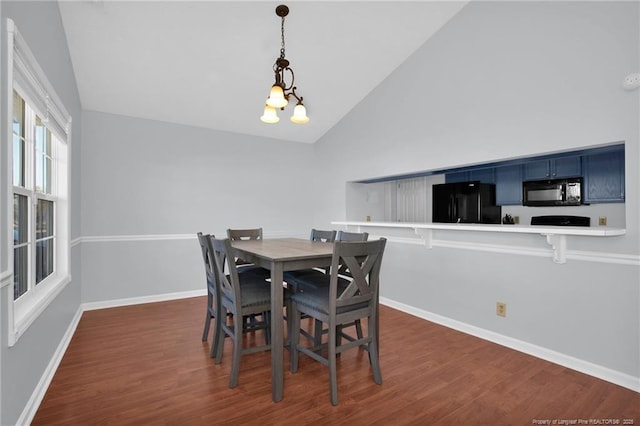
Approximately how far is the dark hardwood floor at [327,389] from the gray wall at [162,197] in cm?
120

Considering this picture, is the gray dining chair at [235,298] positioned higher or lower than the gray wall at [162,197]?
lower

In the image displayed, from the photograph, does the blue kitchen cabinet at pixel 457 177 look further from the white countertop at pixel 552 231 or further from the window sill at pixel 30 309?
the window sill at pixel 30 309

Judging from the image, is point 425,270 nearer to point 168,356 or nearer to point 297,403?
point 297,403

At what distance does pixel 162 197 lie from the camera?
4156 millimetres

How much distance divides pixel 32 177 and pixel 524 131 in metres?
3.65

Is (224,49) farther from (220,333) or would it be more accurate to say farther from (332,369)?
(332,369)

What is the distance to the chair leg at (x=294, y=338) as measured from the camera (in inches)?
91.1

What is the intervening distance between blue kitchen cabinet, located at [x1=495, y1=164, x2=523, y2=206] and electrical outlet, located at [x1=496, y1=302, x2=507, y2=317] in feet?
4.84

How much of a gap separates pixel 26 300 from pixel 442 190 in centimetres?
401

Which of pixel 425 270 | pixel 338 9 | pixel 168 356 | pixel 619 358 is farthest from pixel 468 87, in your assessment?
pixel 168 356

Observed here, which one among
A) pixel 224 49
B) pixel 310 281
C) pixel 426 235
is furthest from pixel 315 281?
pixel 224 49

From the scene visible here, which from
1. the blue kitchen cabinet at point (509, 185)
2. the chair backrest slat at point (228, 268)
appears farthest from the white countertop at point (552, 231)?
the chair backrest slat at point (228, 268)

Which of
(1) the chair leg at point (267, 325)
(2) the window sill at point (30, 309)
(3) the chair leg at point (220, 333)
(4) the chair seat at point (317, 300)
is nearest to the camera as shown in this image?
(2) the window sill at point (30, 309)

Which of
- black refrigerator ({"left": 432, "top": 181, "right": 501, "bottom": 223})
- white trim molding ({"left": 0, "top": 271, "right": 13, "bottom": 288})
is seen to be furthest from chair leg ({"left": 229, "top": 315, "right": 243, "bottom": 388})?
black refrigerator ({"left": 432, "top": 181, "right": 501, "bottom": 223})
